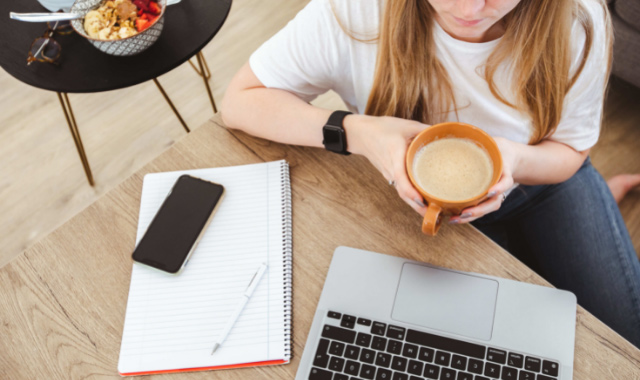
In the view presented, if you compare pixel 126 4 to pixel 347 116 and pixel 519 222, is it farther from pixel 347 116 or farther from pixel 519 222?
pixel 519 222

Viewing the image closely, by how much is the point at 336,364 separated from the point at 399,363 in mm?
89

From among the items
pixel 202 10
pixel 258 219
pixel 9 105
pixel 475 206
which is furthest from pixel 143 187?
pixel 9 105

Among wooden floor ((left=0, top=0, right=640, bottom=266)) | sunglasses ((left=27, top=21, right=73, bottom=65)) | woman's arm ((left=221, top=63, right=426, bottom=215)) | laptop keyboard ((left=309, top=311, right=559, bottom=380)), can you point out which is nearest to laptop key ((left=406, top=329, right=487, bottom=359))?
laptop keyboard ((left=309, top=311, right=559, bottom=380))

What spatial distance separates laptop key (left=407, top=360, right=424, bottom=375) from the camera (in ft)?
2.23

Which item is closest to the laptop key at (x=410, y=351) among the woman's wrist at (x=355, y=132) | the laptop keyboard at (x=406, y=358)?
the laptop keyboard at (x=406, y=358)

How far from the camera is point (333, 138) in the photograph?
854mm

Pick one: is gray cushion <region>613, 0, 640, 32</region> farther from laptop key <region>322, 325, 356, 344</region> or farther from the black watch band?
laptop key <region>322, 325, 356, 344</region>

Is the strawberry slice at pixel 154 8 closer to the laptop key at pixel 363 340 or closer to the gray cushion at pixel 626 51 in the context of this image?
the laptop key at pixel 363 340

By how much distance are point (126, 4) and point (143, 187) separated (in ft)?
2.02

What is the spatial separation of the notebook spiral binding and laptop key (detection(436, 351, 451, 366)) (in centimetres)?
21

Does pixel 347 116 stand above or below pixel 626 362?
above

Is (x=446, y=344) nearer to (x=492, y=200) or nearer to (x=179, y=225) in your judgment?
(x=492, y=200)

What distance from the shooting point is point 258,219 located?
32.8 inches

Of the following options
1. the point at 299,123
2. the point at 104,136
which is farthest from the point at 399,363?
the point at 104,136
